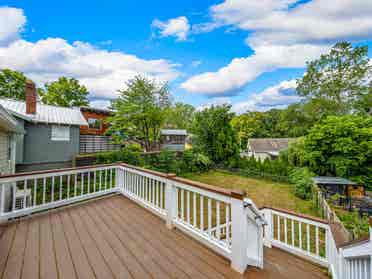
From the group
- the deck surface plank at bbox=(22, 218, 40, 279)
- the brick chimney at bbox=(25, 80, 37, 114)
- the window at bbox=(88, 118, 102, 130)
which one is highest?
the brick chimney at bbox=(25, 80, 37, 114)

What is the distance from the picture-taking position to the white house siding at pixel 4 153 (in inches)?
206

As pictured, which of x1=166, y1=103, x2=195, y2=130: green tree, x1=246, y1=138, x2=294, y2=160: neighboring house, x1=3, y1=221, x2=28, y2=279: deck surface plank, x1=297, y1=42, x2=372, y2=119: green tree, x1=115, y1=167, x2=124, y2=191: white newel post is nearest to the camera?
x1=3, y1=221, x2=28, y2=279: deck surface plank

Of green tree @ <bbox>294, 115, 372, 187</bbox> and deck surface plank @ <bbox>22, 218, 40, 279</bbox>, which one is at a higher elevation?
green tree @ <bbox>294, 115, 372, 187</bbox>

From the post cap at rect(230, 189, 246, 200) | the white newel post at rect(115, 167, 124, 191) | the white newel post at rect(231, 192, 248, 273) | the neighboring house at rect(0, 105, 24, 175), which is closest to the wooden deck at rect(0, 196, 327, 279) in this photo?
the white newel post at rect(231, 192, 248, 273)

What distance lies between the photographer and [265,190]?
925 centimetres

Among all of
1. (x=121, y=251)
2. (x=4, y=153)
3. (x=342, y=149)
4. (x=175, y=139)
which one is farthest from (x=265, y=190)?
(x=175, y=139)

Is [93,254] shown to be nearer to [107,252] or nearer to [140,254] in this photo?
[107,252]

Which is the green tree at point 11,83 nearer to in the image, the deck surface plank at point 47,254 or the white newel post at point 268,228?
the deck surface plank at point 47,254

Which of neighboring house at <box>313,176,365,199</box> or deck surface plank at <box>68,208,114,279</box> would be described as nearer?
deck surface plank at <box>68,208,114,279</box>

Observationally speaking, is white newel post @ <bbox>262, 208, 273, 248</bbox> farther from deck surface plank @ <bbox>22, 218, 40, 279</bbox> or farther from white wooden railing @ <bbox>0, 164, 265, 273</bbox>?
deck surface plank @ <bbox>22, 218, 40, 279</bbox>

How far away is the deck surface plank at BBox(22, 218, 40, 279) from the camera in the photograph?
1710 mm

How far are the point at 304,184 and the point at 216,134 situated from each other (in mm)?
6832

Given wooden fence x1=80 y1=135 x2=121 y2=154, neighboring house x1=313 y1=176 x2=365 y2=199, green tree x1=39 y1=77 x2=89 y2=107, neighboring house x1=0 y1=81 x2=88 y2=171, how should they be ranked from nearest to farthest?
neighboring house x1=313 y1=176 x2=365 y2=199, neighboring house x1=0 y1=81 x2=88 y2=171, wooden fence x1=80 y1=135 x2=121 y2=154, green tree x1=39 y1=77 x2=89 y2=107

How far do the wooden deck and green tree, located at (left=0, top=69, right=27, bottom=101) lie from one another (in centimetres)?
2020
